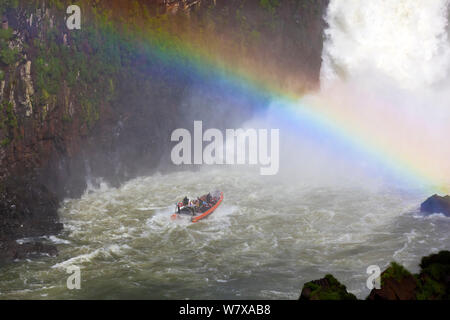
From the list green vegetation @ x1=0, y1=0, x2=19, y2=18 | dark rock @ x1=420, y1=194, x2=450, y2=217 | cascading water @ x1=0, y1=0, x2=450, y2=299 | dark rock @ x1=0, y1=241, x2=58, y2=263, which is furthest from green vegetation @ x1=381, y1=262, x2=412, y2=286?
green vegetation @ x1=0, y1=0, x2=19, y2=18

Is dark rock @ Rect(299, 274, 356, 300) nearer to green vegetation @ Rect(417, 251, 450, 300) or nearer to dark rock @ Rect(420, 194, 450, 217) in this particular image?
green vegetation @ Rect(417, 251, 450, 300)

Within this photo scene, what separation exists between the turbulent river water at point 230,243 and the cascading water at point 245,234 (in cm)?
5

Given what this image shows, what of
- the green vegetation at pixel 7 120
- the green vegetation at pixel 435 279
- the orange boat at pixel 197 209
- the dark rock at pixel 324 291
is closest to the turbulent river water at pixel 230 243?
the orange boat at pixel 197 209

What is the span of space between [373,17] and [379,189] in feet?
78.0

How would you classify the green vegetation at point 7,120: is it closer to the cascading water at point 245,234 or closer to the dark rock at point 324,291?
the cascading water at point 245,234

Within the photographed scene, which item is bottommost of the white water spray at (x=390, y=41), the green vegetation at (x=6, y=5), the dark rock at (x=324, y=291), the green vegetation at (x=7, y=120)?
the dark rock at (x=324, y=291)

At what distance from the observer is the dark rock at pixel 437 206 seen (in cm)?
2491

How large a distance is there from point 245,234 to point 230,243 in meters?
1.48

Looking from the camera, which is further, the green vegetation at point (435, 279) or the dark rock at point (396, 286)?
the green vegetation at point (435, 279)

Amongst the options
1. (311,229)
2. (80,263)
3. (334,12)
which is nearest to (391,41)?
(334,12)

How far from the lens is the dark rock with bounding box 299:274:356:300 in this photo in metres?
10.5

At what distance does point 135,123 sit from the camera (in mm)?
36031

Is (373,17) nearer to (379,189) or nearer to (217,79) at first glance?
(217,79)

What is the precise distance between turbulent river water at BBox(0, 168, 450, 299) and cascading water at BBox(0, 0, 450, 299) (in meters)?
0.05
